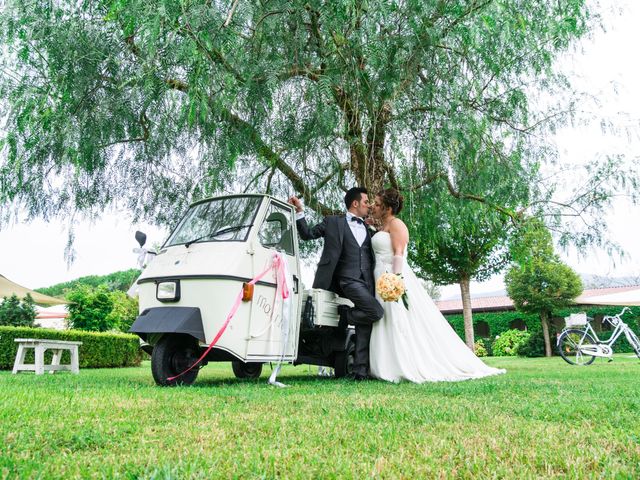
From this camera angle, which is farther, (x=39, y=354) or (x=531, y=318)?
(x=531, y=318)

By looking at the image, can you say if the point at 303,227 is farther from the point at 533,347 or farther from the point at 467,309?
the point at 533,347

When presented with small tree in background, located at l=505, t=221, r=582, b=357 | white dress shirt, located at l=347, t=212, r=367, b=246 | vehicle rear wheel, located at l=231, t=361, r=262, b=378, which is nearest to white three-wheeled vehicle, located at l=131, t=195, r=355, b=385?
white dress shirt, located at l=347, t=212, r=367, b=246

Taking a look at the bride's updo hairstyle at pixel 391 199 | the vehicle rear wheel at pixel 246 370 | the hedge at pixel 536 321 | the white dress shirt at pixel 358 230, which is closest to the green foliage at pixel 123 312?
the vehicle rear wheel at pixel 246 370

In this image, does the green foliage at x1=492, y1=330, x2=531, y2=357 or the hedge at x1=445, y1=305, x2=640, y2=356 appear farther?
the green foliage at x1=492, y1=330, x2=531, y2=357

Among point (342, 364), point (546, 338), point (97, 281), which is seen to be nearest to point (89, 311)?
point (342, 364)

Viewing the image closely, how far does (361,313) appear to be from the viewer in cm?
621

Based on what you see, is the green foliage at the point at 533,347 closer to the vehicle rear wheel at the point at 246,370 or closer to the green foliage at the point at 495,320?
the green foliage at the point at 495,320

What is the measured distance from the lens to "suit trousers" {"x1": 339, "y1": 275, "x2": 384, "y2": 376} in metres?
6.15

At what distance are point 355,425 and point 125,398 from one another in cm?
189

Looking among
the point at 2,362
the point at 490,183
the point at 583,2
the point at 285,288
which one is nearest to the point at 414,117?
the point at 490,183

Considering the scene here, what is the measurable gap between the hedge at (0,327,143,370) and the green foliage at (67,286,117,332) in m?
2.94

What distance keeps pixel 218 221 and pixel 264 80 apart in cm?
159

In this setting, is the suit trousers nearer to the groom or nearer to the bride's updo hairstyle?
the groom

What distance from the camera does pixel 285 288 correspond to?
5562 millimetres
